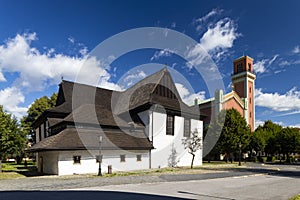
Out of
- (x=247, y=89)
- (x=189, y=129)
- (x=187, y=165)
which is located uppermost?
(x=247, y=89)

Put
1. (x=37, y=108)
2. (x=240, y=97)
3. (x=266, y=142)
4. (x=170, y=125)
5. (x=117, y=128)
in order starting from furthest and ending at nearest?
1. (x=240, y=97)
2. (x=266, y=142)
3. (x=37, y=108)
4. (x=170, y=125)
5. (x=117, y=128)

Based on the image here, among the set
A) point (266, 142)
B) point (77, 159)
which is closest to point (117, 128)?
point (77, 159)

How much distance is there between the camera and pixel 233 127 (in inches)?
1457

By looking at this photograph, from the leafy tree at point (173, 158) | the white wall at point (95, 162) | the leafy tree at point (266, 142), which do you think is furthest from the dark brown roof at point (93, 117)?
the leafy tree at point (266, 142)

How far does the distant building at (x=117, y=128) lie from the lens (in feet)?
68.0

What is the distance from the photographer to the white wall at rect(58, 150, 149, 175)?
19.9 m

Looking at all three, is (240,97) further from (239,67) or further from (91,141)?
(91,141)

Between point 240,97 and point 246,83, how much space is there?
3.69 m

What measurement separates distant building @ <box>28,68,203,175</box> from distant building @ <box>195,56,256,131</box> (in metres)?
21.7

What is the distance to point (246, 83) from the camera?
194 ft

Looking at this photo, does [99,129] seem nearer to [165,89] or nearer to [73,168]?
[73,168]

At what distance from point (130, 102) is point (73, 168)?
12.6 m

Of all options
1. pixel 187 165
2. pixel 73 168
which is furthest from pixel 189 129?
pixel 73 168

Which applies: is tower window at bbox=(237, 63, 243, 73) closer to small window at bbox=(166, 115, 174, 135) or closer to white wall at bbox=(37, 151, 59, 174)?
small window at bbox=(166, 115, 174, 135)
